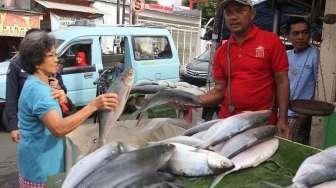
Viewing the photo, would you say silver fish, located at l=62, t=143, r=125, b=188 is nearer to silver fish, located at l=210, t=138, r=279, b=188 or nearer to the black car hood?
silver fish, located at l=210, t=138, r=279, b=188

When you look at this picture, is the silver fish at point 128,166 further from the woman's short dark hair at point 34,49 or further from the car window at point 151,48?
the car window at point 151,48

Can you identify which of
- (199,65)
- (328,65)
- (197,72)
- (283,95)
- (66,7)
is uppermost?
(66,7)

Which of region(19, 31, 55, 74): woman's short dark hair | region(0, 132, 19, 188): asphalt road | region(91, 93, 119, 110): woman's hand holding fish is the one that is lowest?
region(0, 132, 19, 188): asphalt road

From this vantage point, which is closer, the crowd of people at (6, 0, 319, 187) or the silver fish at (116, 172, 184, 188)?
the silver fish at (116, 172, 184, 188)

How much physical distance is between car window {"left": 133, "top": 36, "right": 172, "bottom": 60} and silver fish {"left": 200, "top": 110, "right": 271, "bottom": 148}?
1061cm

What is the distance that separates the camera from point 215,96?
4266 mm

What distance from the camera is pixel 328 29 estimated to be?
602cm

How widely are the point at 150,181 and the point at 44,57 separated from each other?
1.42 metres

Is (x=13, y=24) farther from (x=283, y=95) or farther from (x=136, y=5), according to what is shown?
(x=283, y=95)

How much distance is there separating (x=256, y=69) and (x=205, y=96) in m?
0.59

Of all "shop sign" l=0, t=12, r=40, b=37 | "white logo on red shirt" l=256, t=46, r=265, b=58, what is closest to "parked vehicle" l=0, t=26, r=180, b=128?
"shop sign" l=0, t=12, r=40, b=37

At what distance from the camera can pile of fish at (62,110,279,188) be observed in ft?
8.30

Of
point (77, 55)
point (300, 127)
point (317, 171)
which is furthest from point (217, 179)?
point (77, 55)

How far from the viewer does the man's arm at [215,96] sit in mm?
4219
